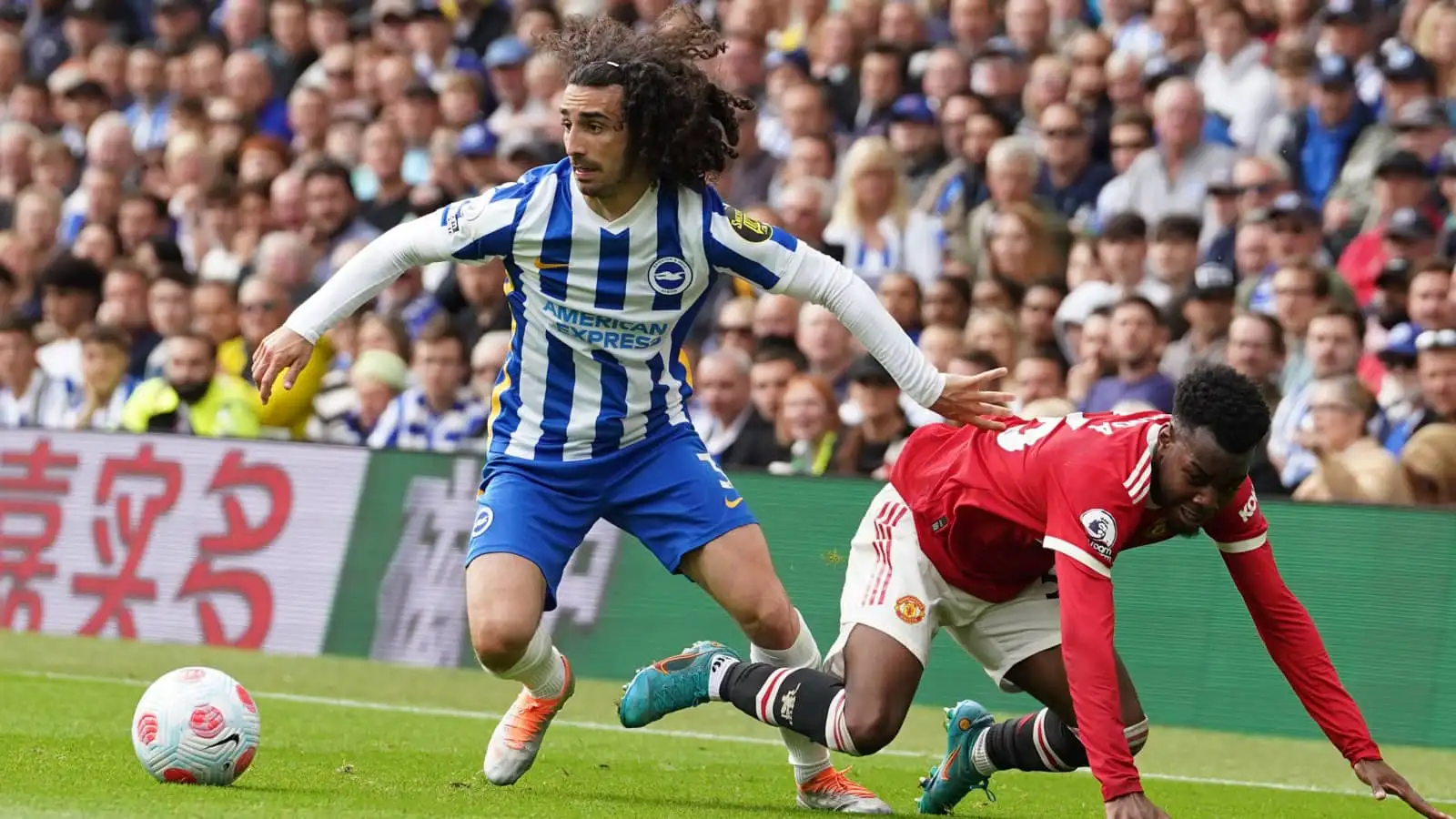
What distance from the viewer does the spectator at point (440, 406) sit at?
12.6 meters

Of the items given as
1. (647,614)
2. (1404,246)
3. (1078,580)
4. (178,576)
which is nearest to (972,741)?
(1078,580)

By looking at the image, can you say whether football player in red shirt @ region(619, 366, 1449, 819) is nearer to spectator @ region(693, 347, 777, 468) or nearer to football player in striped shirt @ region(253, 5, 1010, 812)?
football player in striped shirt @ region(253, 5, 1010, 812)

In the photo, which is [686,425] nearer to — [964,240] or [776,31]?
[964,240]

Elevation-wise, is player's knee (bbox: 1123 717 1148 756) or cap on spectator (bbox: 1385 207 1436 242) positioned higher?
cap on spectator (bbox: 1385 207 1436 242)

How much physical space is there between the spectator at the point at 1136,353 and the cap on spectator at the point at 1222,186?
1.52m

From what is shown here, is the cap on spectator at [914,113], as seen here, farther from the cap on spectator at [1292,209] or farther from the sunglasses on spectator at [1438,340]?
the sunglasses on spectator at [1438,340]

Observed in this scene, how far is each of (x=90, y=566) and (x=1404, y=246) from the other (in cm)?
766

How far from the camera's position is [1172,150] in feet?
41.9

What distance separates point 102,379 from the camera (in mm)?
13742

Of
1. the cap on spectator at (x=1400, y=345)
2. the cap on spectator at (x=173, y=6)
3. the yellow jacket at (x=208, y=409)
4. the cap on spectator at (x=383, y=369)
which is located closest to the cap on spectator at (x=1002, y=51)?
the cap on spectator at (x=1400, y=345)

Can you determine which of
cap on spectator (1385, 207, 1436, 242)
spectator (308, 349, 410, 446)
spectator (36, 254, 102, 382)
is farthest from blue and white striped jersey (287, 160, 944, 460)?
spectator (36, 254, 102, 382)

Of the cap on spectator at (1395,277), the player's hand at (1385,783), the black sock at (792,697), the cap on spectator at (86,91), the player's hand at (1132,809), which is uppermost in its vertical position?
the cap on spectator at (1395,277)

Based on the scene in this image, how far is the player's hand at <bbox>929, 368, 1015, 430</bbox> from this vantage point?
21.7ft

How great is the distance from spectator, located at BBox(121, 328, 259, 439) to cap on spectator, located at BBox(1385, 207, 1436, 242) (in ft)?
21.9
